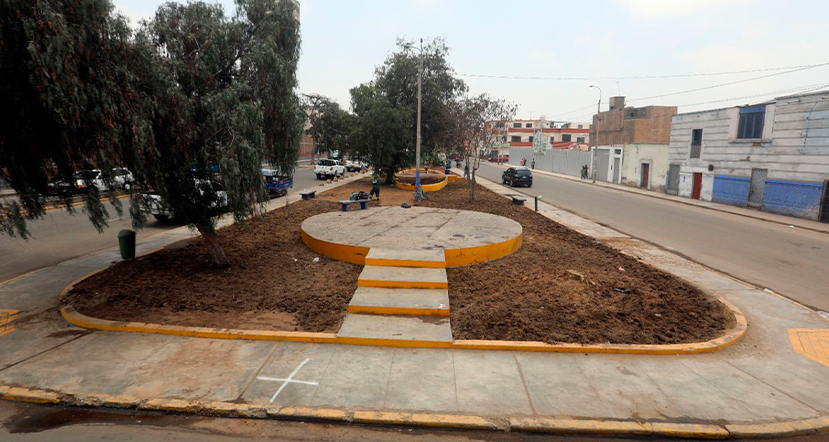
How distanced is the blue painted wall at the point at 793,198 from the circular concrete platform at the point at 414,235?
17.3 m

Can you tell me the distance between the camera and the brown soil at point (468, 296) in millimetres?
7395

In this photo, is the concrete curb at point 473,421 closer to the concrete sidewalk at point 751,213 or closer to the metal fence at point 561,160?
the concrete sidewalk at point 751,213

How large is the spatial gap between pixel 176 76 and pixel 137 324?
454 cm

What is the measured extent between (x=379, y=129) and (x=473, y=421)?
24858 millimetres

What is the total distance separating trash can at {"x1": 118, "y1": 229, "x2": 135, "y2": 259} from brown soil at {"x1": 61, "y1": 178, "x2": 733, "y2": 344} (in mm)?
298

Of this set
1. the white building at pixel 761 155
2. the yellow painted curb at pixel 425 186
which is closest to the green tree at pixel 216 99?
the yellow painted curb at pixel 425 186

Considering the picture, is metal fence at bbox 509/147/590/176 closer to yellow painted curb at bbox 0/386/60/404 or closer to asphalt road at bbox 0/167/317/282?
asphalt road at bbox 0/167/317/282

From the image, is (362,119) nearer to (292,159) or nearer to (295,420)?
(292,159)

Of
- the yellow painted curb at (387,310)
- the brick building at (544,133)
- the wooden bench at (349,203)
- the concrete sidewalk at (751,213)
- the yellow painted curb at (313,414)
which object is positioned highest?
the brick building at (544,133)

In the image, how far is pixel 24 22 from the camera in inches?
238

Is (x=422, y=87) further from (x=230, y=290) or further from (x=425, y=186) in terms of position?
(x=230, y=290)

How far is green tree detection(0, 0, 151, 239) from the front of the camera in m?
6.21

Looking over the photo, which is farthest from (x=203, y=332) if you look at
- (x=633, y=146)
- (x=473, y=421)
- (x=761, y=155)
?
(x=633, y=146)

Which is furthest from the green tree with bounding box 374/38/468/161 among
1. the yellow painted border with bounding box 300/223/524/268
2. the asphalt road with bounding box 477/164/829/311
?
the yellow painted border with bounding box 300/223/524/268
